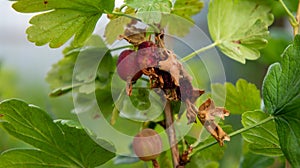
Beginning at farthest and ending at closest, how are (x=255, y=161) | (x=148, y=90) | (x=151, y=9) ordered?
(x=255, y=161)
(x=148, y=90)
(x=151, y=9)

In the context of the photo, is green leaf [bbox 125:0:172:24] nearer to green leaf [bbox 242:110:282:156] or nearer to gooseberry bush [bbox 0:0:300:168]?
gooseberry bush [bbox 0:0:300:168]

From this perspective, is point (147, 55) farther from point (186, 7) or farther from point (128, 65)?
point (186, 7)

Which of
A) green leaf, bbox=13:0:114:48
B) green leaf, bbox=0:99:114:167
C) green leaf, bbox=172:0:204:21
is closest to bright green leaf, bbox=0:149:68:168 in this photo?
green leaf, bbox=0:99:114:167

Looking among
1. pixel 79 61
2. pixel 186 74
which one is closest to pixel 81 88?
pixel 79 61

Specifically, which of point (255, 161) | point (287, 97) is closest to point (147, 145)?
point (287, 97)

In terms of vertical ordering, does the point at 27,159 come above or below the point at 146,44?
below

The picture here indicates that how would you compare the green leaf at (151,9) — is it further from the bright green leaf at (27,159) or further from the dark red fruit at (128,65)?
the bright green leaf at (27,159)

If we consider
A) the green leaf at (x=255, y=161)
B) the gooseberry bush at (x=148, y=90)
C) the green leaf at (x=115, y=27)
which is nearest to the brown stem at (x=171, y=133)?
the gooseberry bush at (x=148, y=90)

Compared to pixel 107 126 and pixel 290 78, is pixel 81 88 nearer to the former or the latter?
pixel 107 126
